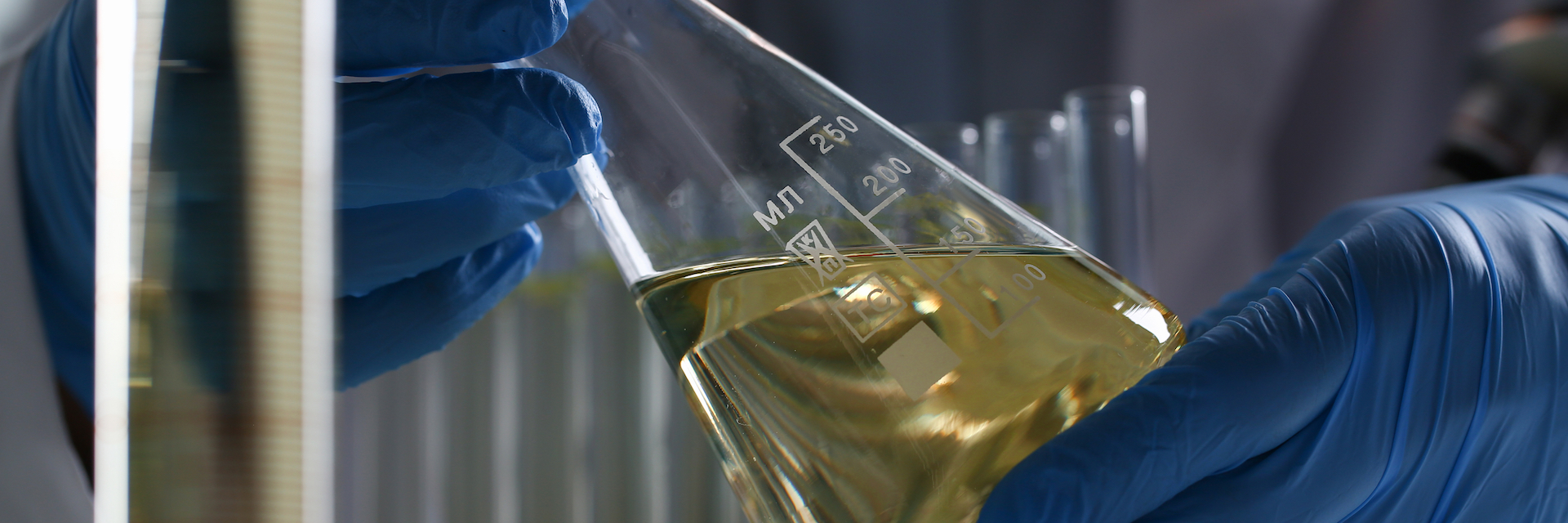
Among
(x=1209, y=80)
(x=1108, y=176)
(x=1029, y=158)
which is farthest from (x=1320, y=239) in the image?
(x=1209, y=80)

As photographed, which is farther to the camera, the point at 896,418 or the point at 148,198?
the point at 896,418

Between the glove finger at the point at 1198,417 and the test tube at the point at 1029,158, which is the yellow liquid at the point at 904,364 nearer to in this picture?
the glove finger at the point at 1198,417

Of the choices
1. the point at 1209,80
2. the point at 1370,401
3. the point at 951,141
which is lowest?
the point at 1370,401

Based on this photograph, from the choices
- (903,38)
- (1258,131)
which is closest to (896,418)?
(903,38)

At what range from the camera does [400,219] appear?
25.0 inches

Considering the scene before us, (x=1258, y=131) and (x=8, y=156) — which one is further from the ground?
(x=1258, y=131)

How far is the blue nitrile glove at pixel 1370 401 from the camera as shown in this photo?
39 centimetres

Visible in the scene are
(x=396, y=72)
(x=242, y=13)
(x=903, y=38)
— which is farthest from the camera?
(x=903, y=38)

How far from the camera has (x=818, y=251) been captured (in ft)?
1.21

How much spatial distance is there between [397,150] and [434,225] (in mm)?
124

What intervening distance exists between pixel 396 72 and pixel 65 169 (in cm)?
17

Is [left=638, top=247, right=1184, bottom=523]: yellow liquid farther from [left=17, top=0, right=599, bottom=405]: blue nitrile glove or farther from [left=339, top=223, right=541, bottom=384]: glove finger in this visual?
[left=339, top=223, right=541, bottom=384]: glove finger

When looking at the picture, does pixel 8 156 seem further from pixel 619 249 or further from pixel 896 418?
pixel 896 418

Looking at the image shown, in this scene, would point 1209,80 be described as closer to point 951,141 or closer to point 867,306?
point 951,141
